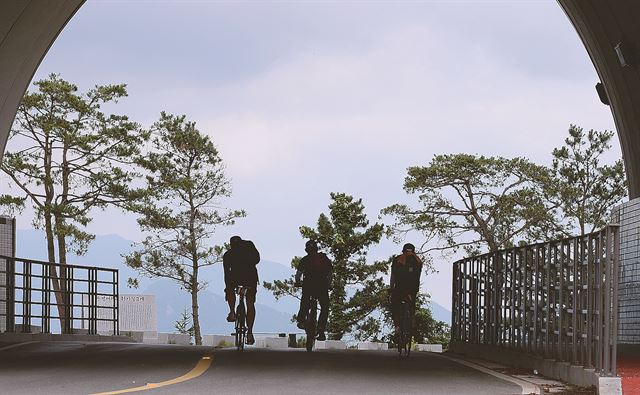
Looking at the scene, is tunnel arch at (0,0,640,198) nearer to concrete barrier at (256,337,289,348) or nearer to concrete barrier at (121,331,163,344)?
concrete barrier at (256,337,289,348)

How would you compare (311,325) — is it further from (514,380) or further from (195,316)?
(195,316)

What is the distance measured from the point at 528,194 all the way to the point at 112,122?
1839 centimetres

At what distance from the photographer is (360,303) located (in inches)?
1781

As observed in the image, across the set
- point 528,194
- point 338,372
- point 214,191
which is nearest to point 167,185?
point 214,191

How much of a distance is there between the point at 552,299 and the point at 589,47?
12059 mm

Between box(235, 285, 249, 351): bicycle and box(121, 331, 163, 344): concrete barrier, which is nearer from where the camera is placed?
box(235, 285, 249, 351): bicycle

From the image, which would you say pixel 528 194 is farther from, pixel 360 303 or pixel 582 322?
pixel 582 322

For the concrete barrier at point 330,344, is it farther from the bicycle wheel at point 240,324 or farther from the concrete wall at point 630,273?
the bicycle wheel at point 240,324

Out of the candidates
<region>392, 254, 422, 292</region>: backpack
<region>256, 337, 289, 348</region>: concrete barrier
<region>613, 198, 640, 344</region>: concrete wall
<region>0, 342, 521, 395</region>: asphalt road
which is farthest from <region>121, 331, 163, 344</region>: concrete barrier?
<region>392, 254, 422, 292</region>: backpack

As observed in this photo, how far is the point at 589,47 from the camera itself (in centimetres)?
2334

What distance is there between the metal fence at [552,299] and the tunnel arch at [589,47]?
625 centimetres

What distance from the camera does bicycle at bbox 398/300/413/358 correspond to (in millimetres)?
17422

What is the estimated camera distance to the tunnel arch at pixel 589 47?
19.6m

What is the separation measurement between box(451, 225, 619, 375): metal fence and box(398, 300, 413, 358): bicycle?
1088 mm
